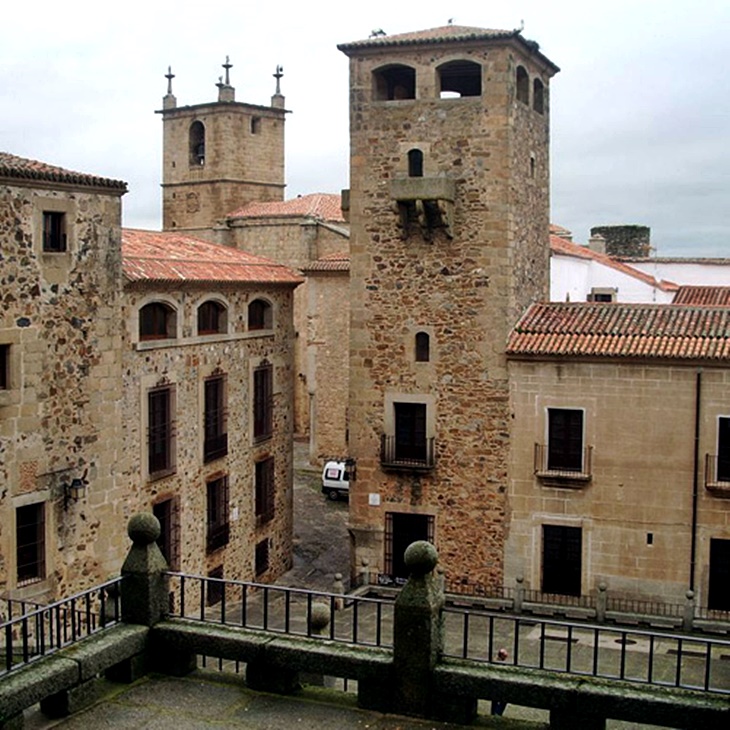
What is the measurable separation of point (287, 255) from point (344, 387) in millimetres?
6445

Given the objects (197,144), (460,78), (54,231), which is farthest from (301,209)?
(54,231)

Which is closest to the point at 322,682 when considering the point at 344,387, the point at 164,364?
the point at 164,364

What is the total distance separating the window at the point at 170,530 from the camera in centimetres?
2166

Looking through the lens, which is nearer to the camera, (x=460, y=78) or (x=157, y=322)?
(x=157, y=322)

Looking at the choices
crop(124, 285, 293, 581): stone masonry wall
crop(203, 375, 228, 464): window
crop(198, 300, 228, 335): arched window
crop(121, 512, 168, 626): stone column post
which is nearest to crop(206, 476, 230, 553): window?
crop(124, 285, 293, 581): stone masonry wall

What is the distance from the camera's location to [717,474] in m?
21.1

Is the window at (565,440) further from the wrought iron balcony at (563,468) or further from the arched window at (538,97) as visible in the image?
the arched window at (538,97)

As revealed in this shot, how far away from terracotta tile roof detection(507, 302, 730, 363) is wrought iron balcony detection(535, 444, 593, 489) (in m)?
2.12

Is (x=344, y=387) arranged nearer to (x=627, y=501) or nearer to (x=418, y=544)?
(x=627, y=501)

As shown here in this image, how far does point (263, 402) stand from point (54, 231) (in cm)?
928

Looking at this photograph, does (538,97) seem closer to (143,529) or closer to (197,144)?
(143,529)

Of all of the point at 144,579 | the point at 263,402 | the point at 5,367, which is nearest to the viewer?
the point at 144,579

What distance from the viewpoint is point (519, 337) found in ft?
74.4

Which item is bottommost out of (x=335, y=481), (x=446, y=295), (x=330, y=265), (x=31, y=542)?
(x=335, y=481)
